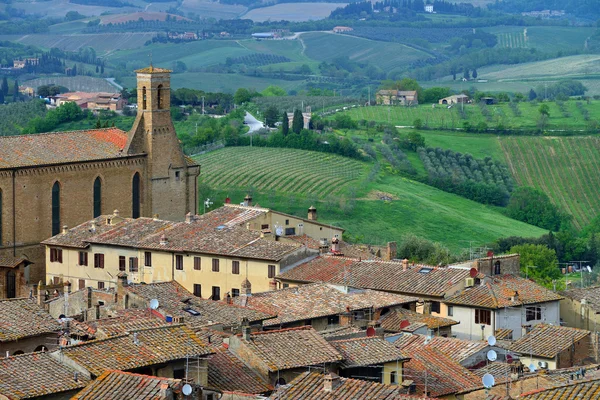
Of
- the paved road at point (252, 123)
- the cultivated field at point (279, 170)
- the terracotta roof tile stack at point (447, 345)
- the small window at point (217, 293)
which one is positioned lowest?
the paved road at point (252, 123)

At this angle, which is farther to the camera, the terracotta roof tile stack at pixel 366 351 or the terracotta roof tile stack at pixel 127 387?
the terracotta roof tile stack at pixel 366 351

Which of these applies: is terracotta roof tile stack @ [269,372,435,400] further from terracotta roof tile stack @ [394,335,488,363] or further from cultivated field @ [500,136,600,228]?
cultivated field @ [500,136,600,228]

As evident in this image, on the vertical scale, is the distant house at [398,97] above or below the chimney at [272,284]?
below

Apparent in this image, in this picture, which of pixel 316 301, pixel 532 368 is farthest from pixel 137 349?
pixel 316 301

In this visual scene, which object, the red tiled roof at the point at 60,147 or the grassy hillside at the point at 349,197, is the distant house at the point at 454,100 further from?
the red tiled roof at the point at 60,147

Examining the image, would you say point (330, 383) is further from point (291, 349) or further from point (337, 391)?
point (291, 349)

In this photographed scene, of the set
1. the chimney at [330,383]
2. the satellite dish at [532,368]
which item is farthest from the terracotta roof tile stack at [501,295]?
the chimney at [330,383]

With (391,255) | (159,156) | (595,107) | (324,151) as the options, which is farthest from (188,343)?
(595,107)

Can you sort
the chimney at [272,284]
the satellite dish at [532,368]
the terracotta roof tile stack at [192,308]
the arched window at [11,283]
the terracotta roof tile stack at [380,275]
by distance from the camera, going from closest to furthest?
the satellite dish at [532,368], the terracotta roof tile stack at [192,308], the terracotta roof tile stack at [380,275], the chimney at [272,284], the arched window at [11,283]
